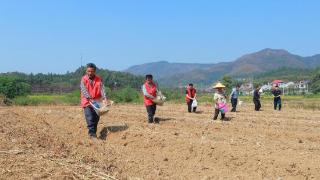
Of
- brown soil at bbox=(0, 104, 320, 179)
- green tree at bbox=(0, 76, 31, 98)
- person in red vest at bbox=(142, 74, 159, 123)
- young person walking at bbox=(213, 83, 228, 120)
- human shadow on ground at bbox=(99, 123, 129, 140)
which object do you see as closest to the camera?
brown soil at bbox=(0, 104, 320, 179)

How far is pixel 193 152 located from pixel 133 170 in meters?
2.06

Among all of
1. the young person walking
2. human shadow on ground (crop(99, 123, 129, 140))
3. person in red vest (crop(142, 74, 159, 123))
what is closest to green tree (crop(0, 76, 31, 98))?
the young person walking

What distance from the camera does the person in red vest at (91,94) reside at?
476 inches

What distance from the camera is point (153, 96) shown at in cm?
1516

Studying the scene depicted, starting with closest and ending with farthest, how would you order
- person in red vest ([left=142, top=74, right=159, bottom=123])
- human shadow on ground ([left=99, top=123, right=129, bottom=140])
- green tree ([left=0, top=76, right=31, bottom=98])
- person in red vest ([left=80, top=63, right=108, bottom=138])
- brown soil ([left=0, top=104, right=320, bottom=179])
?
brown soil ([left=0, top=104, right=320, bottom=179]) < person in red vest ([left=80, top=63, right=108, bottom=138]) < human shadow on ground ([left=99, top=123, right=129, bottom=140]) < person in red vest ([left=142, top=74, right=159, bottom=123]) < green tree ([left=0, top=76, right=31, bottom=98])

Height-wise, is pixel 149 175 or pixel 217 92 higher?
pixel 217 92

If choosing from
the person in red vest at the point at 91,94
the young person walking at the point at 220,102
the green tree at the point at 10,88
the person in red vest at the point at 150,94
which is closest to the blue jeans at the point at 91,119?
the person in red vest at the point at 91,94

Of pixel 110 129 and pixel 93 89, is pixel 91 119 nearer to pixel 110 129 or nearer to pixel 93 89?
pixel 93 89

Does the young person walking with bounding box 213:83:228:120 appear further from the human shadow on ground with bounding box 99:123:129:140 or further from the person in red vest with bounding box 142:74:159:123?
the human shadow on ground with bounding box 99:123:129:140

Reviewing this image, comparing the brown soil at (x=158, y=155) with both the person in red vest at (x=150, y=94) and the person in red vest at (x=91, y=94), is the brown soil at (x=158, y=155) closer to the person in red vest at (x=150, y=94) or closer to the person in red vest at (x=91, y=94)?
the person in red vest at (x=91, y=94)

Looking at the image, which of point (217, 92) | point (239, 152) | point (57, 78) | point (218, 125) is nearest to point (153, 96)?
point (218, 125)

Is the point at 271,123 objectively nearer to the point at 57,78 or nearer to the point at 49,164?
the point at 49,164

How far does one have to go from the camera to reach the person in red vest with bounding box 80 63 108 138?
1208 cm

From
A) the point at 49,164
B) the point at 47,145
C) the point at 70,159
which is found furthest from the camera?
the point at 47,145
